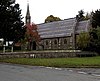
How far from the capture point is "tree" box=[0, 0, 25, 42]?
54.9 meters

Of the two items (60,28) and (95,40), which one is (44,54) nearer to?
(95,40)

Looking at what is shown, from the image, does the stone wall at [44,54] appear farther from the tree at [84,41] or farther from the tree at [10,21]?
the tree at [84,41]

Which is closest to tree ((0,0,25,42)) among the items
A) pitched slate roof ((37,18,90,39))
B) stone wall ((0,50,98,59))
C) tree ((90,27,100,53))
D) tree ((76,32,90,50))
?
stone wall ((0,50,98,59))

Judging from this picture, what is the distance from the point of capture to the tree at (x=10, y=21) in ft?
180

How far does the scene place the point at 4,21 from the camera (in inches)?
2142

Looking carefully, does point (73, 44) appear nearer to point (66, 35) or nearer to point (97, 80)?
point (66, 35)

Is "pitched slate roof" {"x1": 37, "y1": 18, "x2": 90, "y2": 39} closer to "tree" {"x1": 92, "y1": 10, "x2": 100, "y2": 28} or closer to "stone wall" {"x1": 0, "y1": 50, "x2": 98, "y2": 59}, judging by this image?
"tree" {"x1": 92, "y1": 10, "x2": 100, "y2": 28}

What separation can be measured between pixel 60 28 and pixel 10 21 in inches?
2300

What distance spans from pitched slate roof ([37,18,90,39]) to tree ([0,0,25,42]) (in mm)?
48764

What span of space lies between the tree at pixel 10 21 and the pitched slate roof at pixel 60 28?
48764 mm

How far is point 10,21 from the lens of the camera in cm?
5609

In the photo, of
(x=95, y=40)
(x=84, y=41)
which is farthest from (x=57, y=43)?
(x=95, y=40)

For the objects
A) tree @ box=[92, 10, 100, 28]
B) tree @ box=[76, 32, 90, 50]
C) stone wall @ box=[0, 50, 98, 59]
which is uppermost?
tree @ box=[92, 10, 100, 28]

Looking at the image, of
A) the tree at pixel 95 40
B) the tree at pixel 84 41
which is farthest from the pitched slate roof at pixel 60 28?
the tree at pixel 95 40
